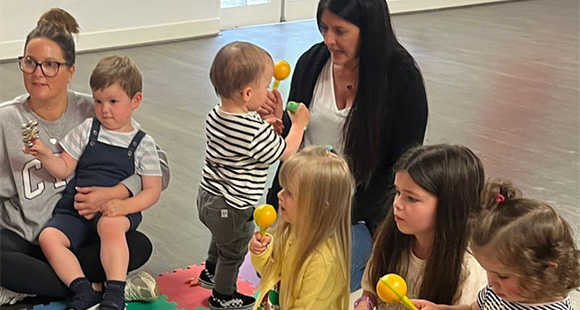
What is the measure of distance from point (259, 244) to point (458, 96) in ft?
11.0

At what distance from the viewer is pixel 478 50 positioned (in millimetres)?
6555

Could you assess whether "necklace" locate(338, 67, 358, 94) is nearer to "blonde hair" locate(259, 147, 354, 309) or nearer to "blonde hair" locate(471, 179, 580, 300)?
"blonde hair" locate(259, 147, 354, 309)

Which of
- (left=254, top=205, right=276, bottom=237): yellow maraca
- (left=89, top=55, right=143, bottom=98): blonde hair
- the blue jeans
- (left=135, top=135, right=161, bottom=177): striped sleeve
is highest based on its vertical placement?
(left=89, top=55, right=143, bottom=98): blonde hair

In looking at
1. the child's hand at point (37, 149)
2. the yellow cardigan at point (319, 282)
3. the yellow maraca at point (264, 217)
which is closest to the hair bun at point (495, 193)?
the yellow cardigan at point (319, 282)

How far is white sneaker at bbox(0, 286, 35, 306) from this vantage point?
2.60 m

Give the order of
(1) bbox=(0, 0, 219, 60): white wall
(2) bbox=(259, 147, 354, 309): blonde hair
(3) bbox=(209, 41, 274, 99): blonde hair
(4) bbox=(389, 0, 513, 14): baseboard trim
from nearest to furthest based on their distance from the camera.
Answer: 1. (2) bbox=(259, 147, 354, 309): blonde hair
2. (3) bbox=(209, 41, 274, 99): blonde hair
3. (1) bbox=(0, 0, 219, 60): white wall
4. (4) bbox=(389, 0, 513, 14): baseboard trim

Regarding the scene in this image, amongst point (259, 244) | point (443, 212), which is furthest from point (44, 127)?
point (443, 212)

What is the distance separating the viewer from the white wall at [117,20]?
547 centimetres

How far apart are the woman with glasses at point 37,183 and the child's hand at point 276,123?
1.51 ft

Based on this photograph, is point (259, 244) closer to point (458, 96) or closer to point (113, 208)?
point (113, 208)

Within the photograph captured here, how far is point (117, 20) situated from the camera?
5934 mm

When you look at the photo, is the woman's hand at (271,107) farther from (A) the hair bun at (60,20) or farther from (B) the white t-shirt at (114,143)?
(A) the hair bun at (60,20)

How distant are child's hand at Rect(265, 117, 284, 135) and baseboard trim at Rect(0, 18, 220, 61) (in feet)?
10.9

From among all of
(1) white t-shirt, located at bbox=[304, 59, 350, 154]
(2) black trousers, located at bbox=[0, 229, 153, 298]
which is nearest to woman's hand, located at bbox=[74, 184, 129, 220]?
(2) black trousers, located at bbox=[0, 229, 153, 298]
